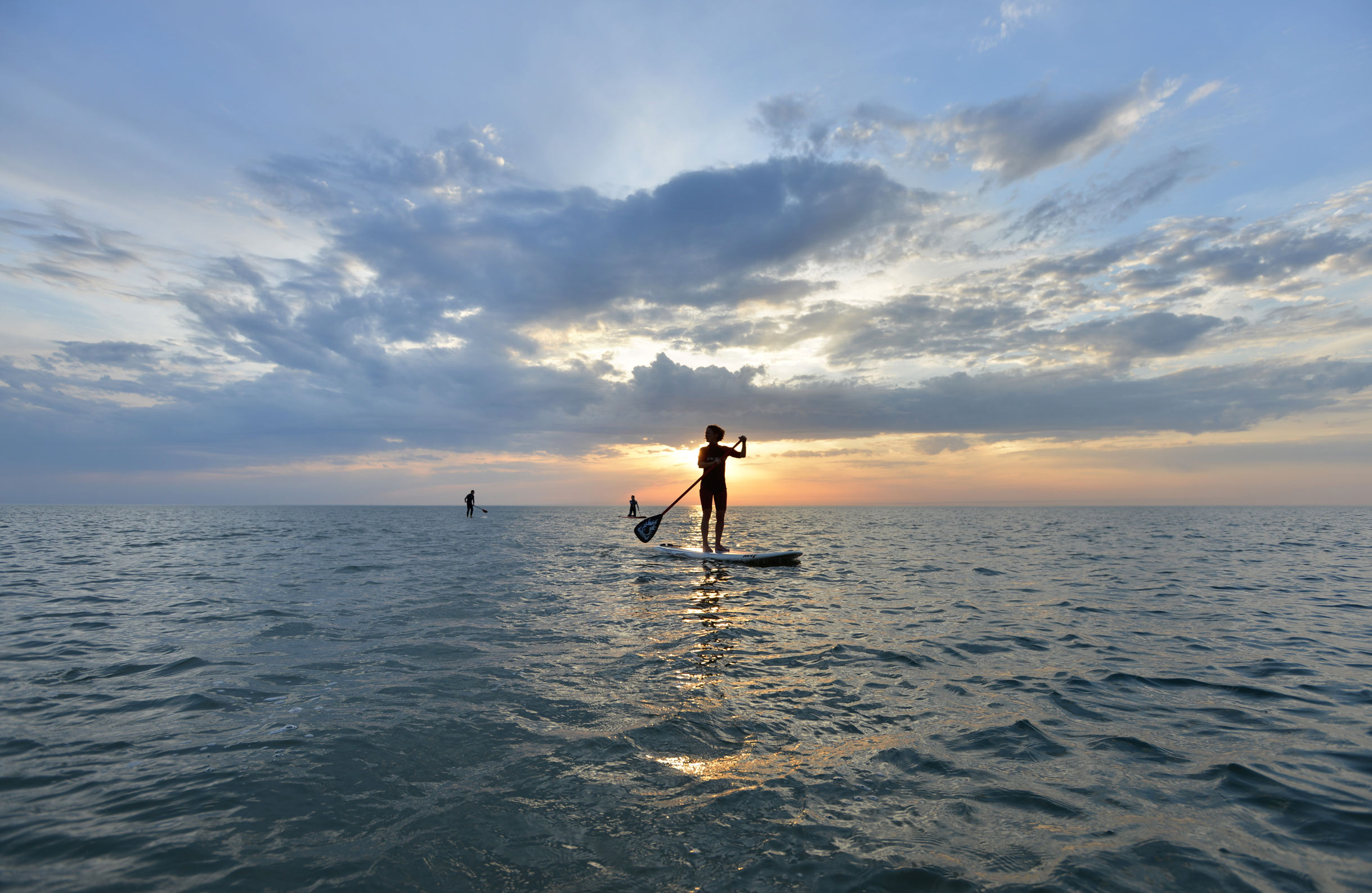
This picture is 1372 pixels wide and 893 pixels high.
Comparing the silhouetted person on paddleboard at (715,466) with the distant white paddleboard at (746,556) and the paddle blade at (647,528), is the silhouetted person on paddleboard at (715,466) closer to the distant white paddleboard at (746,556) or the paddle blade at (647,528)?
the distant white paddleboard at (746,556)

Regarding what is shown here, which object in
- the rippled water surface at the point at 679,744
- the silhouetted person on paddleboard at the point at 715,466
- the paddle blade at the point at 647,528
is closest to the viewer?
the rippled water surface at the point at 679,744

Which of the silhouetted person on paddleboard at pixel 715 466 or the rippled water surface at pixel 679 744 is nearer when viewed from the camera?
the rippled water surface at pixel 679 744

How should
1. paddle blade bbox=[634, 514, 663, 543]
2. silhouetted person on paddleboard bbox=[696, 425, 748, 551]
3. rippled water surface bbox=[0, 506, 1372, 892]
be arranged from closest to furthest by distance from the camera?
rippled water surface bbox=[0, 506, 1372, 892], silhouetted person on paddleboard bbox=[696, 425, 748, 551], paddle blade bbox=[634, 514, 663, 543]

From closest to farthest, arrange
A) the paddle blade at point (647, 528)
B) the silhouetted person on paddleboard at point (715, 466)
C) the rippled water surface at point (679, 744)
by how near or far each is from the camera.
Answer: the rippled water surface at point (679, 744) < the silhouetted person on paddleboard at point (715, 466) < the paddle blade at point (647, 528)

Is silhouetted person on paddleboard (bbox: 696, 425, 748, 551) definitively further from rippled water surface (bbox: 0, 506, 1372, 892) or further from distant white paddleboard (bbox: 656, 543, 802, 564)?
rippled water surface (bbox: 0, 506, 1372, 892)

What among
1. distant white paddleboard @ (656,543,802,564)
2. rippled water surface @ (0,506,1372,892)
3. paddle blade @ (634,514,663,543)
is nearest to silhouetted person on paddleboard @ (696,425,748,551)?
distant white paddleboard @ (656,543,802,564)

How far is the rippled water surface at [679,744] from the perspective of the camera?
3145mm

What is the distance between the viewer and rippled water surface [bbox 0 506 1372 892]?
3.14 meters

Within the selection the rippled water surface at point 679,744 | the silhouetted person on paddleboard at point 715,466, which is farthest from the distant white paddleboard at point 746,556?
the rippled water surface at point 679,744

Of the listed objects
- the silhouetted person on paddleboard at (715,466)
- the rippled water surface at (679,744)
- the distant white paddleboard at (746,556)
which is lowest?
the rippled water surface at (679,744)

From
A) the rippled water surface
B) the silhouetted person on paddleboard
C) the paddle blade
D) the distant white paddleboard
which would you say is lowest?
the rippled water surface

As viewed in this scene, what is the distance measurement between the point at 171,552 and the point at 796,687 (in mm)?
26566

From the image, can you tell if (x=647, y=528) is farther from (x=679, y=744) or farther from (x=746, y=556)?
(x=679, y=744)

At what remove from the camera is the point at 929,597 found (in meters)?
12.4
